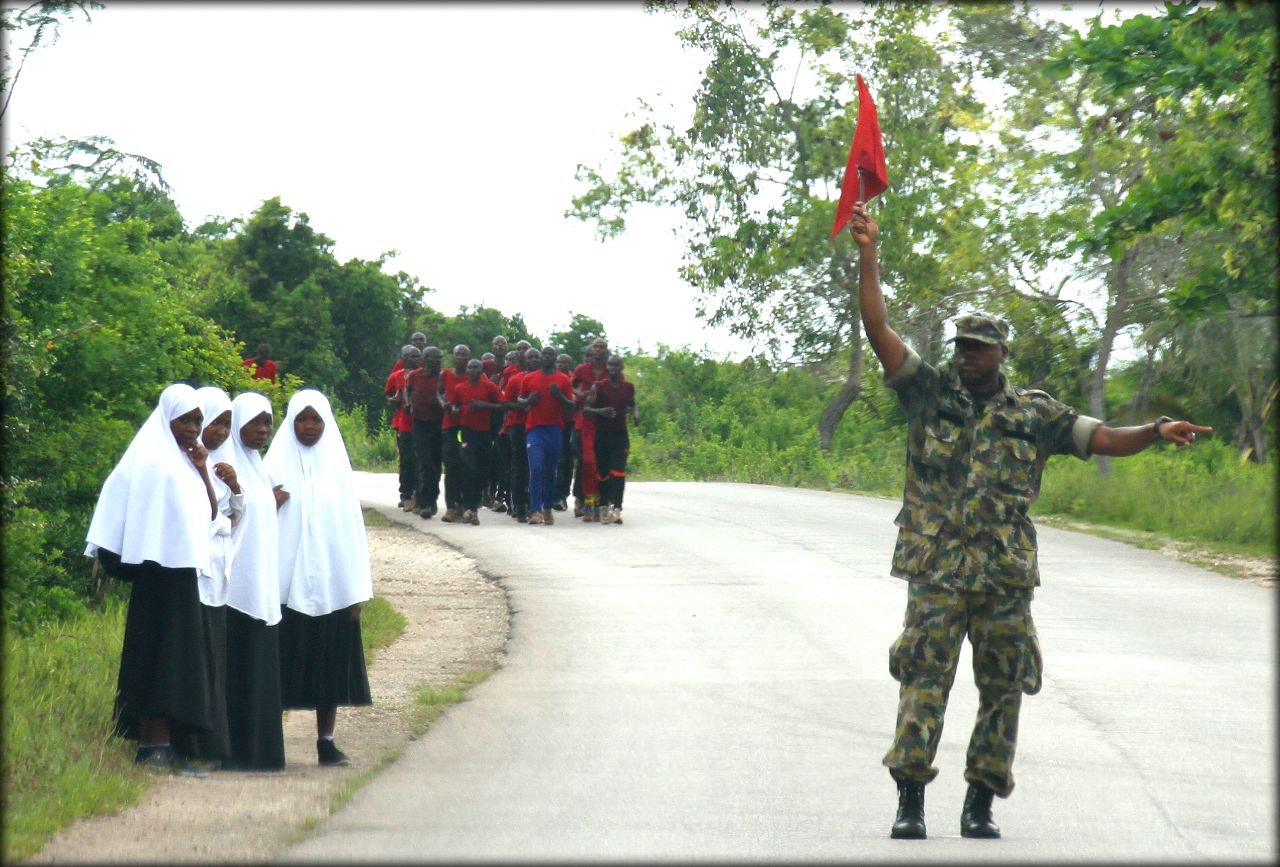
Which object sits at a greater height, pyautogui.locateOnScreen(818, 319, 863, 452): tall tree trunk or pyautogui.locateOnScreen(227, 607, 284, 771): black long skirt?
pyautogui.locateOnScreen(818, 319, 863, 452): tall tree trunk

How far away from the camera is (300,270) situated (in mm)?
39312

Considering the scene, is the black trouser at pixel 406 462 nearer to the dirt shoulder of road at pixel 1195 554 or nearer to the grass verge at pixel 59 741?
the dirt shoulder of road at pixel 1195 554

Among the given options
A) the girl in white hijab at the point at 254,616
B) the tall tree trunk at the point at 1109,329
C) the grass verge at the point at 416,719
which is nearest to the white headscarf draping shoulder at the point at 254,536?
the girl in white hijab at the point at 254,616

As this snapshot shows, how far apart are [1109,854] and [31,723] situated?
5.02 m

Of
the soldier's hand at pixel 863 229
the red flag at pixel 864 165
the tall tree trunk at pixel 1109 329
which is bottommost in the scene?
the soldier's hand at pixel 863 229

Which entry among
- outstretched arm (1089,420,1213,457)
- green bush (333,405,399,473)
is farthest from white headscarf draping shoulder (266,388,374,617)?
green bush (333,405,399,473)

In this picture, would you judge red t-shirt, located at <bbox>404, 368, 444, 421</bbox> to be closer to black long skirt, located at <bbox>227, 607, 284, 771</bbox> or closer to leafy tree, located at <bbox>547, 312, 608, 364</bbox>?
black long skirt, located at <bbox>227, 607, 284, 771</bbox>

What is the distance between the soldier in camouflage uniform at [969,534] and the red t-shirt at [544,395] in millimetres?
13700

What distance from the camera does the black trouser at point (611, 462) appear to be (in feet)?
69.1

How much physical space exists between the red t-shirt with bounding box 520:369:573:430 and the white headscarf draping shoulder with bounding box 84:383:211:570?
39.6 ft

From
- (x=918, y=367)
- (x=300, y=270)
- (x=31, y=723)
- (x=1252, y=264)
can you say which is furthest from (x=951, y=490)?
(x=300, y=270)

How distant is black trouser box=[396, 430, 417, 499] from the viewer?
889 inches

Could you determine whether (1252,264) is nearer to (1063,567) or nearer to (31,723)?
(1063,567)

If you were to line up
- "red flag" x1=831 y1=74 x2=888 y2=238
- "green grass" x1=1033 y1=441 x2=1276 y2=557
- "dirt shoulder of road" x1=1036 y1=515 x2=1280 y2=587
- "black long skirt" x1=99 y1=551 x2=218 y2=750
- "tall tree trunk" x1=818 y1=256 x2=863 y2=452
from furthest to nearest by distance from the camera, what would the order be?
"tall tree trunk" x1=818 y1=256 x2=863 y2=452 → "green grass" x1=1033 y1=441 x2=1276 y2=557 → "dirt shoulder of road" x1=1036 y1=515 x2=1280 y2=587 → "black long skirt" x1=99 y1=551 x2=218 y2=750 → "red flag" x1=831 y1=74 x2=888 y2=238
